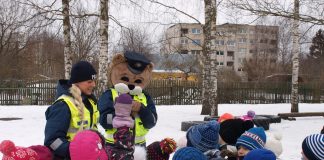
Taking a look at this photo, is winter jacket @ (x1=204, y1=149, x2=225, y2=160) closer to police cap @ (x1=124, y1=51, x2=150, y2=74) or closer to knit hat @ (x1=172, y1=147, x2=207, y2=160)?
knit hat @ (x1=172, y1=147, x2=207, y2=160)

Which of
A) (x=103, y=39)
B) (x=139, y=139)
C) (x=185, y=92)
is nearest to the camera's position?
(x=139, y=139)

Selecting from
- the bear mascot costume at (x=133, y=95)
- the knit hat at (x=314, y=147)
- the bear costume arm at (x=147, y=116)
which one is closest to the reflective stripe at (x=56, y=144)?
the bear mascot costume at (x=133, y=95)

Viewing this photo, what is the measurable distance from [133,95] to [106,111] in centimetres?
26

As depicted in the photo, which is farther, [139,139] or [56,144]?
[139,139]

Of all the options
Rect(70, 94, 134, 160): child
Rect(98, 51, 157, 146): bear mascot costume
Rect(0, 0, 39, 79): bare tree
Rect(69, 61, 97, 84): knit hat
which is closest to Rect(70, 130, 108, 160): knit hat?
Rect(70, 94, 134, 160): child

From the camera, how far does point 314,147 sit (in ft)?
8.32

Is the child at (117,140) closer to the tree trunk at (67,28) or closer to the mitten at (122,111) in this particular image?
the mitten at (122,111)

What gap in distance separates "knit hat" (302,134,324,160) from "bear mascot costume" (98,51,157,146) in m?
1.25

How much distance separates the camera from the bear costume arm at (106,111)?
10.5ft

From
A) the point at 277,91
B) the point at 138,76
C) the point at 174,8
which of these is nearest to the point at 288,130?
the point at 174,8

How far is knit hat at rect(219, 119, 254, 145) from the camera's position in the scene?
352 cm

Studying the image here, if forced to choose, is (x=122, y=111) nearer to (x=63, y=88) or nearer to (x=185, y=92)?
(x=63, y=88)

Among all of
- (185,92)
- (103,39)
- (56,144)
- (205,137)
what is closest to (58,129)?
(56,144)

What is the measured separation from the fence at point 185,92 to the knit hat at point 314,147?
19386 millimetres
